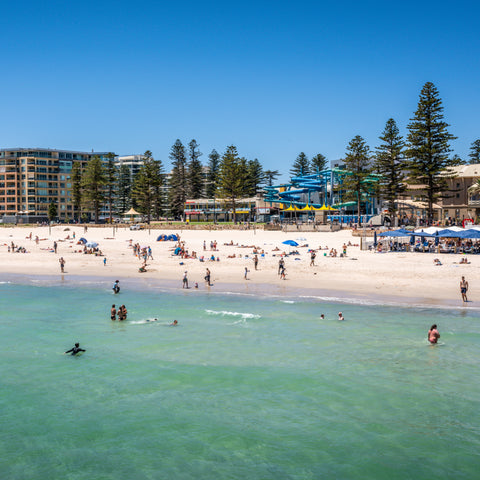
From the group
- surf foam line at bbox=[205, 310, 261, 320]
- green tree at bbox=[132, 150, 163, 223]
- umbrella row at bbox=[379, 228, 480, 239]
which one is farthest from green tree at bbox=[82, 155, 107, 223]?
surf foam line at bbox=[205, 310, 261, 320]

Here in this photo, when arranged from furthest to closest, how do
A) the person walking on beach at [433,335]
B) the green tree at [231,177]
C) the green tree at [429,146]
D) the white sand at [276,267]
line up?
1. the green tree at [231,177]
2. the green tree at [429,146]
3. the white sand at [276,267]
4. the person walking on beach at [433,335]

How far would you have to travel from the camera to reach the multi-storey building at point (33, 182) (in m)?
124

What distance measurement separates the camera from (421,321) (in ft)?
69.6

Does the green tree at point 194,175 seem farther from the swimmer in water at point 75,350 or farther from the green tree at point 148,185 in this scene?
the swimmer in water at point 75,350

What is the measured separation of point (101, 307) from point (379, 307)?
48.8ft

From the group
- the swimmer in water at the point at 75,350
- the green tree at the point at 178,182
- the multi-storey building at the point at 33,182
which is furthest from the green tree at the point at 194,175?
the swimmer in water at the point at 75,350

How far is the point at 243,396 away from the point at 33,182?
12489 centimetres

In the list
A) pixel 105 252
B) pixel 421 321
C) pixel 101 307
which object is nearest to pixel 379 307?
pixel 421 321

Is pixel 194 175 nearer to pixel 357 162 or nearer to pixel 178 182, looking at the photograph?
pixel 178 182

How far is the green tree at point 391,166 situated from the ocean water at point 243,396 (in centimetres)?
3657

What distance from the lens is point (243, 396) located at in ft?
45.9

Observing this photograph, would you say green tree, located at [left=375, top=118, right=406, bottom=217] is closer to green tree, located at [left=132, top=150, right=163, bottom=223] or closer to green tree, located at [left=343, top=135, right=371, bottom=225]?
green tree, located at [left=343, top=135, right=371, bottom=225]

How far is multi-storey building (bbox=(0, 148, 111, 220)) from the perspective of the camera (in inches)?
4887

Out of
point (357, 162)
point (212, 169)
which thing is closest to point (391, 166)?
point (357, 162)
